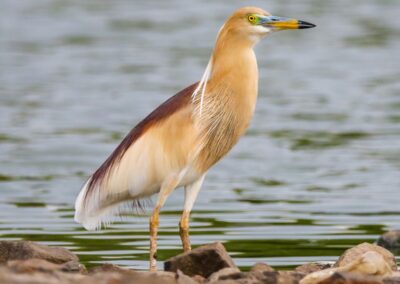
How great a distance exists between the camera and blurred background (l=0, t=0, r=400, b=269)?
510 inches

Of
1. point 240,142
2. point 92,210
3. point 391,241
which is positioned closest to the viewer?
point 92,210

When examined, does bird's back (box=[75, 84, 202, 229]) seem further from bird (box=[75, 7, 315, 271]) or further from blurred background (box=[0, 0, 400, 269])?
blurred background (box=[0, 0, 400, 269])

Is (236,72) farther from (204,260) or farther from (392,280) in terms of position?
(392,280)

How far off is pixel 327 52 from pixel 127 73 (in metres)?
4.31

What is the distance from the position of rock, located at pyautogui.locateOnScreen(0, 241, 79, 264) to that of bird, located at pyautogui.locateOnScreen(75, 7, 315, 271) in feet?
2.99

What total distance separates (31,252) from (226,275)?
1.59 m

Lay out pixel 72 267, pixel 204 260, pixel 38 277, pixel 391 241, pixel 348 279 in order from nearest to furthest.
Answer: pixel 38 277 < pixel 348 279 < pixel 72 267 < pixel 204 260 < pixel 391 241

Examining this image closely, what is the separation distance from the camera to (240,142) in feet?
60.7

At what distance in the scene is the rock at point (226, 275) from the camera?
8.94 meters

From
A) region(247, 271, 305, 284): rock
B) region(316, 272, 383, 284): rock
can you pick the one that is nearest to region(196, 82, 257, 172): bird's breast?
region(247, 271, 305, 284): rock

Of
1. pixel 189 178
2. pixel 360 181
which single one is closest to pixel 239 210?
pixel 360 181

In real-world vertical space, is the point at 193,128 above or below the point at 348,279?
above

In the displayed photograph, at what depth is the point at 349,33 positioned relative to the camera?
28.2 m

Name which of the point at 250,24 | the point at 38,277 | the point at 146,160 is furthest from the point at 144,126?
the point at 38,277
